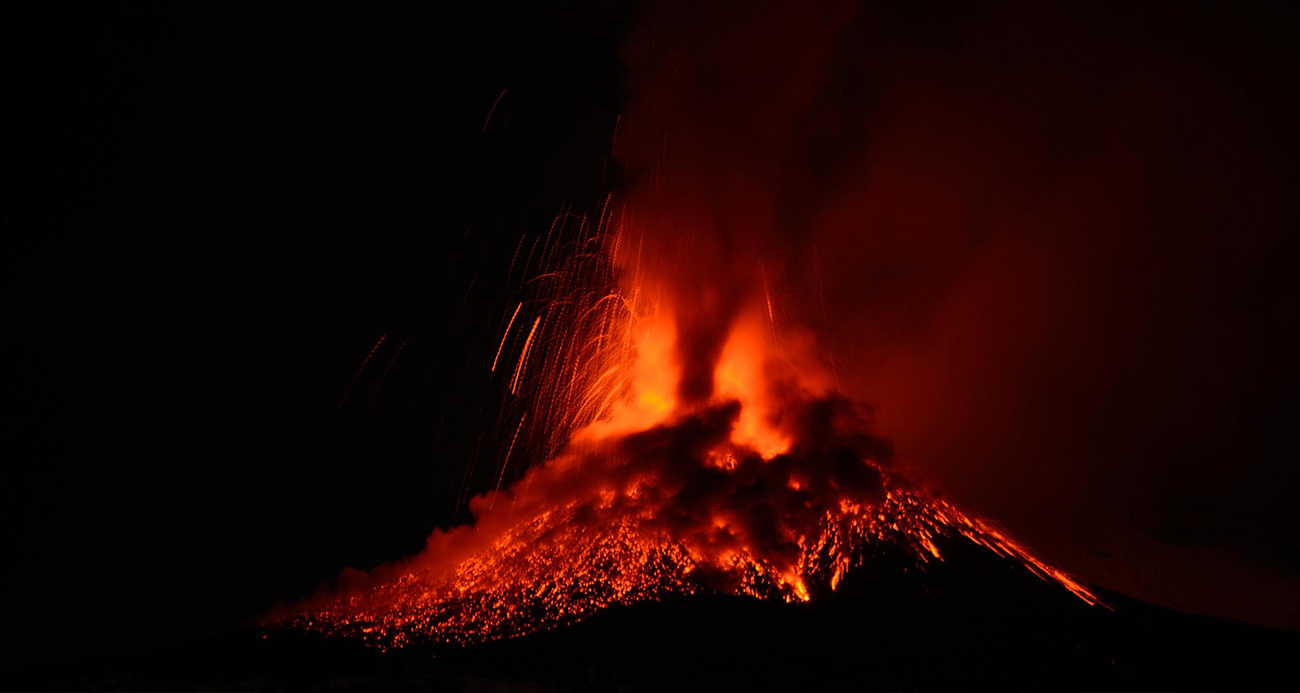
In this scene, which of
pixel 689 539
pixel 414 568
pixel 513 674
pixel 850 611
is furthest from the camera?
pixel 414 568

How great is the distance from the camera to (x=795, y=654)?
13.1 metres

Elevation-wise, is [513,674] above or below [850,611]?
below

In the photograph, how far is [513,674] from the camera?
11.8 m

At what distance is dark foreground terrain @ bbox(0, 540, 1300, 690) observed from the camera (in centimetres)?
1161

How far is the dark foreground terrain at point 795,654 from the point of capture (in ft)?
38.1

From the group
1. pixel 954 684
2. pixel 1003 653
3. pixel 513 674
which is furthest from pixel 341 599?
pixel 1003 653

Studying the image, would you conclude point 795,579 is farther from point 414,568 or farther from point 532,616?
point 414,568

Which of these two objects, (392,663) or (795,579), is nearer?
(392,663)

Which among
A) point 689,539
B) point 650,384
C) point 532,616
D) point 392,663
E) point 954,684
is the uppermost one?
point 650,384

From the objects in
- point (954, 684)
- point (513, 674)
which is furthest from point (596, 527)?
point (954, 684)

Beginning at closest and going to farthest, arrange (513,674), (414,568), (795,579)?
(513,674), (795,579), (414,568)

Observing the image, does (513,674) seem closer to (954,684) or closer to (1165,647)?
(954,684)

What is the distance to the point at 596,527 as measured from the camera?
1875cm

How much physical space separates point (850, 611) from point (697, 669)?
186 inches
